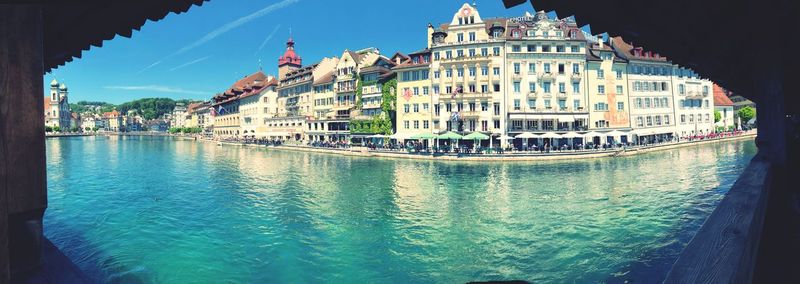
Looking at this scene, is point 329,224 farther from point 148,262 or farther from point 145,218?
point 145,218

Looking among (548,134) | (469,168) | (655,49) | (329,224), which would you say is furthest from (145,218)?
(548,134)

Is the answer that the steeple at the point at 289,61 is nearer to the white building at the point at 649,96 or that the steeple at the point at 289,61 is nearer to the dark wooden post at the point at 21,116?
the white building at the point at 649,96

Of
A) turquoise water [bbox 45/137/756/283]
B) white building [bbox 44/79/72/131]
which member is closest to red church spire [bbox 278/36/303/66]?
turquoise water [bbox 45/137/756/283]

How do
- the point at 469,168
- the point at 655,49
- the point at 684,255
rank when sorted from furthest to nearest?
the point at 469,168 → the point at 655,49 → the point at 684,255

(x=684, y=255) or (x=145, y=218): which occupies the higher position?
(x=684, y=255)

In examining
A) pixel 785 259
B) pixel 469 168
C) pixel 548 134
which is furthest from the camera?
pixel 548 134

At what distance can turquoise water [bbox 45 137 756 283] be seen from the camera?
38.3 ft

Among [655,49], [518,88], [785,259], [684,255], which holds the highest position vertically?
[518,88]

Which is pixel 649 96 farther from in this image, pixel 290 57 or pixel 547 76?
pixel 290 57

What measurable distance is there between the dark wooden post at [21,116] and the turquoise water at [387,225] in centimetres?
1024

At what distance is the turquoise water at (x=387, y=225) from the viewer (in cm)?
1168

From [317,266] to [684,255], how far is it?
1154 cm

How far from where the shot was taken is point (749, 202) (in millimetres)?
2867

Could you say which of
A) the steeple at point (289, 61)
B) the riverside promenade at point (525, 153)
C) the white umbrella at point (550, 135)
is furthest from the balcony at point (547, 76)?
the steeple at point (289, 61)
